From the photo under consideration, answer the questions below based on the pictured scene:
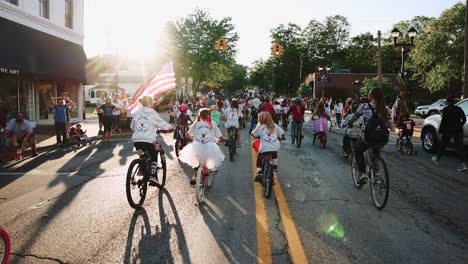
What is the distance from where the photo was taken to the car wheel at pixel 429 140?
13.3m

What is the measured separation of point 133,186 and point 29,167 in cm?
545

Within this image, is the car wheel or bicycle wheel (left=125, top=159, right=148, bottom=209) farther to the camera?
the car wheel

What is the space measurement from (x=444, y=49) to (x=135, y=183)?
148 ft

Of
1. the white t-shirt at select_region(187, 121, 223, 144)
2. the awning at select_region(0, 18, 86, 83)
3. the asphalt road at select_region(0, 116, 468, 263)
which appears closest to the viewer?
the asphalt road at select_region(0, 116, 468, 263)

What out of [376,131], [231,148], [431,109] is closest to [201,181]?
[376,131]

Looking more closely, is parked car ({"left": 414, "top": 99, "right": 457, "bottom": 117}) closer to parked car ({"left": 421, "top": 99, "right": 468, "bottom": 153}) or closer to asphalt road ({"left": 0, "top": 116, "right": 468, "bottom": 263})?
parked car ({"left": 421, "top": 99, "right": 468, "bottom": 153})

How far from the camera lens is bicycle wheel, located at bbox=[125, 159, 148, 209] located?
6504 mm

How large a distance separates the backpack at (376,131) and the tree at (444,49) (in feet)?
135

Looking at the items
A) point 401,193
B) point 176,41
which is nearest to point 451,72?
point 176,41

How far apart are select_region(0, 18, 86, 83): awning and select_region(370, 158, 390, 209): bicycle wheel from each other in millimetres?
14782

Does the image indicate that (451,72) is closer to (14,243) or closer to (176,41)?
(176,41)

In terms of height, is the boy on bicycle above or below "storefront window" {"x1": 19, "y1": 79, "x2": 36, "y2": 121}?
below

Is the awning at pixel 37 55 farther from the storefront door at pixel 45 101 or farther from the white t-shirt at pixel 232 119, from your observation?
the white t-shirt at pixel 232 119

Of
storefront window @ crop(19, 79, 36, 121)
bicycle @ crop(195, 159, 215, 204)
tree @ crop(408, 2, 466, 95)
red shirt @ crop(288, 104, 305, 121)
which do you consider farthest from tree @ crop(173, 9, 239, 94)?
bicycle @ crop(195, 159, 215, 204)
